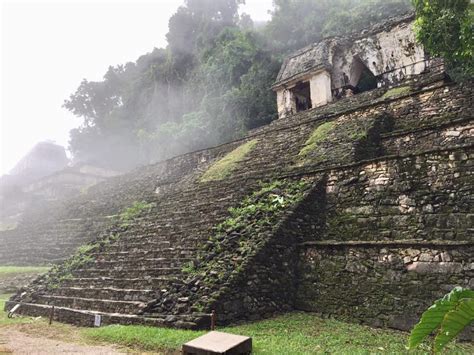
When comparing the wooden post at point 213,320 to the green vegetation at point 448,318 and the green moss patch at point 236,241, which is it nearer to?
the green moss patch at point 236,241

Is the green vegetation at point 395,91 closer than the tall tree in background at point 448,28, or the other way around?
the tall tree in background at point 448,28

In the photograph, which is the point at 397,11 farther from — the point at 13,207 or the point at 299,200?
the point at 13,207

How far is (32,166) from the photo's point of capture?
43.0 metres

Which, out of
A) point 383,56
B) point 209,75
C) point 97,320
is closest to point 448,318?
point 97,320

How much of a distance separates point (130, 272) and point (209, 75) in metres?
17.4

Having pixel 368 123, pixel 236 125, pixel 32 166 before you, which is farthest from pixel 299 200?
pixel 32 166

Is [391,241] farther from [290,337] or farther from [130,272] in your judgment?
[130,272]

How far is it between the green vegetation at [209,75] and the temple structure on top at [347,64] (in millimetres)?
3833

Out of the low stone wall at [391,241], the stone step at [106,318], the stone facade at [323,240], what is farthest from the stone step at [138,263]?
the low stone wall at [391,241]

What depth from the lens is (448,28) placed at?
8.27m

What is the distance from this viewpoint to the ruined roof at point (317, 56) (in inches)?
586

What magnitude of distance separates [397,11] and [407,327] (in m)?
18.1

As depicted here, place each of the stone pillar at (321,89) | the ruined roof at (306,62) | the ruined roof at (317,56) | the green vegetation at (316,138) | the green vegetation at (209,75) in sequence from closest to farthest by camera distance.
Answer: the green vegetation at (316,138), the ruined roof at (317,56), the stone pillar at (321,89), the ruined roof at (306,62), the green vegetation at (209,75)

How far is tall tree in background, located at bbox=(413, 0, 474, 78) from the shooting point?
799cm
